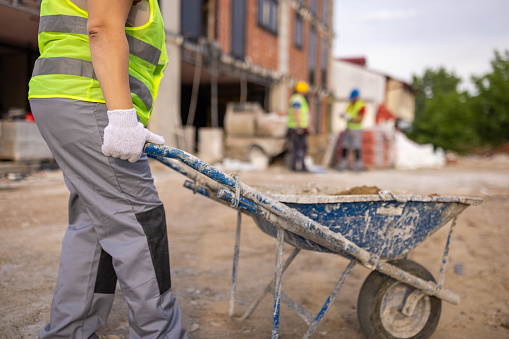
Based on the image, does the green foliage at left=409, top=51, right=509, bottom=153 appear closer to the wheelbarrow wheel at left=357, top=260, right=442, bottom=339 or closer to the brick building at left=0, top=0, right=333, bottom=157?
the brick building at left=0, top=0, right=333, bottom=157

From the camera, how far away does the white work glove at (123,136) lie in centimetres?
137

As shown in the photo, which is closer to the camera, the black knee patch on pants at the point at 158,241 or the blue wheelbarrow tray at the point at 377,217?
the black knee patch on pants at the point at 158,241

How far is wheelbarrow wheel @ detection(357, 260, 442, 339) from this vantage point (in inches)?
80.0

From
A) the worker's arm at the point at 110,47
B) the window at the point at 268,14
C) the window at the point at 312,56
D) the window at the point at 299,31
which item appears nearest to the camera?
the worker's arm at the point at 110,47

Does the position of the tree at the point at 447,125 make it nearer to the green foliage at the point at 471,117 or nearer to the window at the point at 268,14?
the green foliage at the point at 471,117

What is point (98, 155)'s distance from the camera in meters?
1.45

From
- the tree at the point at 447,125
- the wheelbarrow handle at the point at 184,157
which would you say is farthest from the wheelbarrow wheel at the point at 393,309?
the tree at the point at 447,125

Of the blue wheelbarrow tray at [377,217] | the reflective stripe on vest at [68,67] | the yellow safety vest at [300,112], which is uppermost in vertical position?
the yellow safety vest at [300,112]

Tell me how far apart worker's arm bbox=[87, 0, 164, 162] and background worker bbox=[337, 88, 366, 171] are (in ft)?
29.0

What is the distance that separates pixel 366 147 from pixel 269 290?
911 centimetres

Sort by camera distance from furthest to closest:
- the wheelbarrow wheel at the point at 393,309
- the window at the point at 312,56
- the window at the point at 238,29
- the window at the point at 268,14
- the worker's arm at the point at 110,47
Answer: the window at the point at 312,56 → the window at the point at 268,14 → the window at the point at 238,29 → the wheelbarrow wheel at the point at 393,309 → the worker's arm at the point at 110,47

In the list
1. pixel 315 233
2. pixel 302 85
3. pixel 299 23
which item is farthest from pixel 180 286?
pixel 299 23

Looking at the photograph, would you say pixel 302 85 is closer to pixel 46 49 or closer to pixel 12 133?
pixel 12 133

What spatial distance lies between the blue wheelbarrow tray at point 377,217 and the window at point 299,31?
1500 cm
